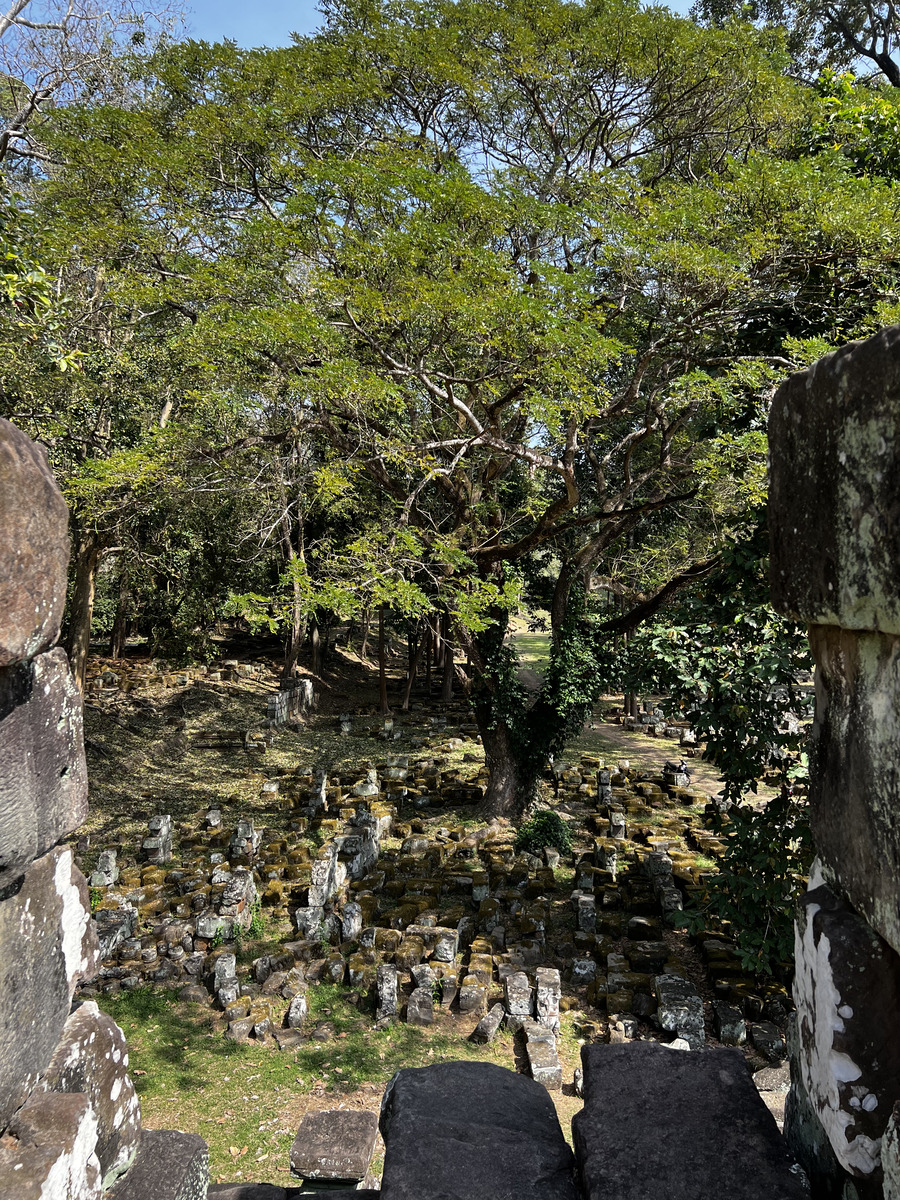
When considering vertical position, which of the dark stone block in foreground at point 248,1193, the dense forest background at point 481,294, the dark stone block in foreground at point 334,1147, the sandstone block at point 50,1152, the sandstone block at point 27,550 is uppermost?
the dense forest background at point 481,294

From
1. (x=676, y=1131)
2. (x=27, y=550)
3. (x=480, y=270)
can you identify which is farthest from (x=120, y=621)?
(x=676, y=1131)

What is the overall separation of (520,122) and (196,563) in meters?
11.7

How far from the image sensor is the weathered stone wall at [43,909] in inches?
69.8

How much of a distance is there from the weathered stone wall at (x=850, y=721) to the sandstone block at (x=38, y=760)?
183cm

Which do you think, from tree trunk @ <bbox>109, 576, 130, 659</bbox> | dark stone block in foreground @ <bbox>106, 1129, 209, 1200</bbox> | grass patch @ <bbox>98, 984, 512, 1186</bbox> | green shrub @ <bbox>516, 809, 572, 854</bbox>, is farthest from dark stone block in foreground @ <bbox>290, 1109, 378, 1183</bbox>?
tree trunk @ <bbox>109, 576, 130, 659</bbox>

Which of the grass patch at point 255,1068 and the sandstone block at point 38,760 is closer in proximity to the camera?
the sandstone block at point 38,760

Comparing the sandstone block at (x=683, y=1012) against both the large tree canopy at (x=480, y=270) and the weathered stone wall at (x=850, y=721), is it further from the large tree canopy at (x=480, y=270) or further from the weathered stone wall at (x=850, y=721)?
the weathered stone wall at (x=850, y=721)

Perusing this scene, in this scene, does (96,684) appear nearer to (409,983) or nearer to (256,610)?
(256,610)

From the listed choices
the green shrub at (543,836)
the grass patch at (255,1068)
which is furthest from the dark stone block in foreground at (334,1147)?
the green shrub at (543,836)

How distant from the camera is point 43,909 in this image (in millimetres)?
2121

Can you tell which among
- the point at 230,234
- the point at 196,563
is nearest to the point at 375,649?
the point at 196,563

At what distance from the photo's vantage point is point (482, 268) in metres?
9.33

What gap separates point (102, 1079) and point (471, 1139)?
109 cm

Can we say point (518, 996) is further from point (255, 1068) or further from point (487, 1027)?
point (255, 1068)
